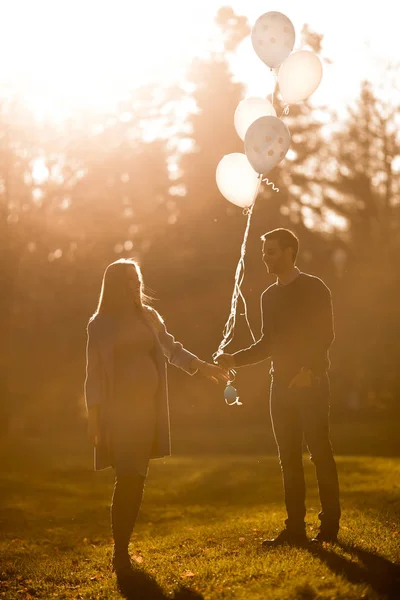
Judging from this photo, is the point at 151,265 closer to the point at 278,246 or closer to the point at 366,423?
the point at 366,423

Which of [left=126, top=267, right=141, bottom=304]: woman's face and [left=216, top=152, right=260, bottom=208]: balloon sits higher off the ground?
[left=216, top=152, right=260, bottom=208]: balloon

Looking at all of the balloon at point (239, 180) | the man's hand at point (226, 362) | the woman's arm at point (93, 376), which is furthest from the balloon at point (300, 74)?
the woman's arm at point (93, 376)

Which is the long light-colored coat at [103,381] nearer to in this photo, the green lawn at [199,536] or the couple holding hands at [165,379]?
the couple holding hands at [165,379]

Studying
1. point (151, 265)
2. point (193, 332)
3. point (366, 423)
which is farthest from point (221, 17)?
point (366, 423)

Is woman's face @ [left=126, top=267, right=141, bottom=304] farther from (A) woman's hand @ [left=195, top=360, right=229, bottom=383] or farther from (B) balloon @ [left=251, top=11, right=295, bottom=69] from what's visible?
(B) balloon @ [left=251, top=11, right=295, bottom=69]

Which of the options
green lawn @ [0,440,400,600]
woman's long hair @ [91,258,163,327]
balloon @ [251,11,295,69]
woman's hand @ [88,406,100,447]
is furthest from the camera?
balloon @ [251,11,295,69]

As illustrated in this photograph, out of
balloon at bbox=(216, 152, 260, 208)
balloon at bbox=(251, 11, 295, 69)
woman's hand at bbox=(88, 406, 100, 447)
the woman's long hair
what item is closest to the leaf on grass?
woman's hand at bbox=(88, 406, 100, 447)

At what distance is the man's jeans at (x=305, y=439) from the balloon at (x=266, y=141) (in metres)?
2.00

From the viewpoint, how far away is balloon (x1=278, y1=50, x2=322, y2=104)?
804cm

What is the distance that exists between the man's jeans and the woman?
97cm

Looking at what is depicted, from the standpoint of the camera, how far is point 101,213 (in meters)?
25.6

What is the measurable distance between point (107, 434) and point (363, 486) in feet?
22.4

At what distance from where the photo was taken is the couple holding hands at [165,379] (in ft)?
20.2

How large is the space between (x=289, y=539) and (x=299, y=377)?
4.48 ft
